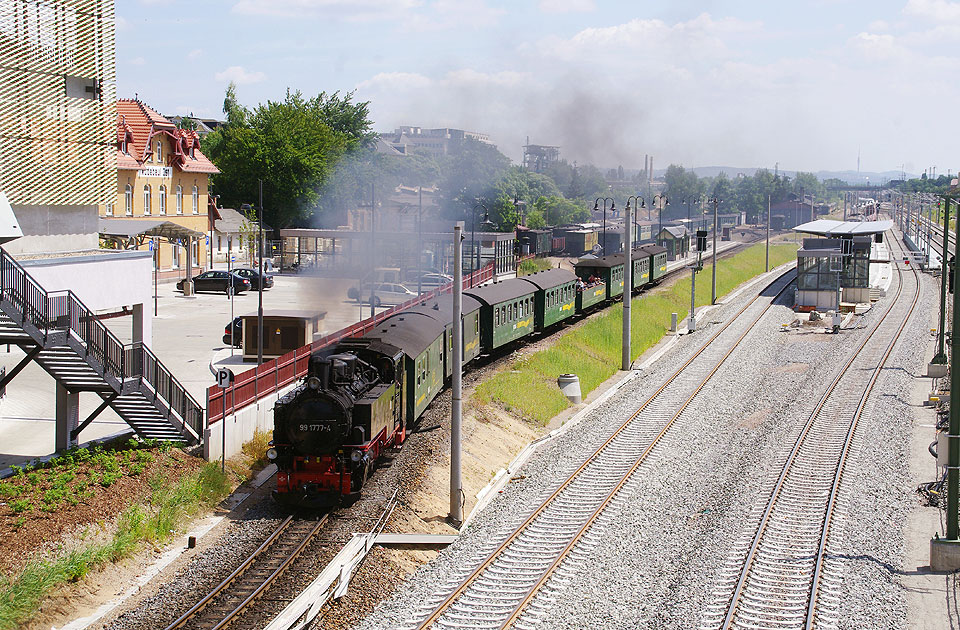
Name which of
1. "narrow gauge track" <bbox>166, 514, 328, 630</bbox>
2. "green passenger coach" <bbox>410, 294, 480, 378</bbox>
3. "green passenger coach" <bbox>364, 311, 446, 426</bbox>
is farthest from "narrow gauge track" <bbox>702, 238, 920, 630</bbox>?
"green passenger coach" <bbox>410, 294, 480, 378</bbox>

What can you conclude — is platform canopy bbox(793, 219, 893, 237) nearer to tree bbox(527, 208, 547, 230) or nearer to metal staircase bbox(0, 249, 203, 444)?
tree bbox(527, 208, 547, 230)

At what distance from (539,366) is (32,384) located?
57.6ft

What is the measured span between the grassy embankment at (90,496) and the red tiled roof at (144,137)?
41.9 m

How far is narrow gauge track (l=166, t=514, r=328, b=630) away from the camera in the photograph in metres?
14.1

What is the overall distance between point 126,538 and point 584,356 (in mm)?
24219

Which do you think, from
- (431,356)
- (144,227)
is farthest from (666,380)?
(144,227)

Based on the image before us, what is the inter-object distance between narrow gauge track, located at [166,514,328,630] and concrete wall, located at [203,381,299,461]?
3.60 m

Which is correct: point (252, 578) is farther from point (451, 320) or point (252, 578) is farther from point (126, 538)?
point (451, 320)

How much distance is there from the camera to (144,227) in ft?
171

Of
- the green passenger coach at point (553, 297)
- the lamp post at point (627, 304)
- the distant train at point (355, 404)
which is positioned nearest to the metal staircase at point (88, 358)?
the distant train at point (355, 404)

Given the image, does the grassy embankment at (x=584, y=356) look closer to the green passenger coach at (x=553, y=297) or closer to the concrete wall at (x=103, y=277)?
the green passenger coach at (x=553, y=297)

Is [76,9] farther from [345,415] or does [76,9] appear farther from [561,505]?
[561,505]

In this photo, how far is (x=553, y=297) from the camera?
4250 cm

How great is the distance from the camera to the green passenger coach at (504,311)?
34000mm
